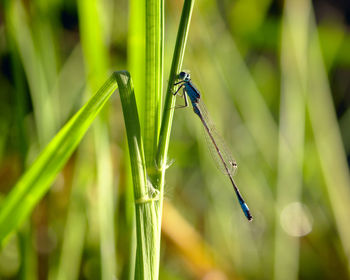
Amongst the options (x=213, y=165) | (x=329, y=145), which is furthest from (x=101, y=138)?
(x=329, y=145)

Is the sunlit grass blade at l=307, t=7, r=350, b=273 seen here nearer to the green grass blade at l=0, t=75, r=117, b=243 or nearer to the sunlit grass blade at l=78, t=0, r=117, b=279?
the sunlit grass blade at l=78, t=0, r=117, b=279

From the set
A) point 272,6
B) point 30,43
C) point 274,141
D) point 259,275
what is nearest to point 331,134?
point 274,141

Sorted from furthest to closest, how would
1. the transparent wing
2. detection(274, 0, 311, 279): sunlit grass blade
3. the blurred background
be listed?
detection(274, 0, 311, 279): sunlit grass blade < the blurred background < the transparent wing

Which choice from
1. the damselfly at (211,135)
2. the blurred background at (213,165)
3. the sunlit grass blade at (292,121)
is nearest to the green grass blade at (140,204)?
the damselfly at (211,135)

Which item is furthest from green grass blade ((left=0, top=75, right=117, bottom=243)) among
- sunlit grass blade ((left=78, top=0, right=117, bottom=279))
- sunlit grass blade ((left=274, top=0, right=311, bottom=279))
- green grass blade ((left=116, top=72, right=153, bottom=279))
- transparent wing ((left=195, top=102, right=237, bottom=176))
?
sunlit grass blade ((left=274, top=0, right=311, bottom=279))

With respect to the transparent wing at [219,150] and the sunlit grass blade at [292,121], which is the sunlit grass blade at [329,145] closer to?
the sunlit grass blade at [292,121]
